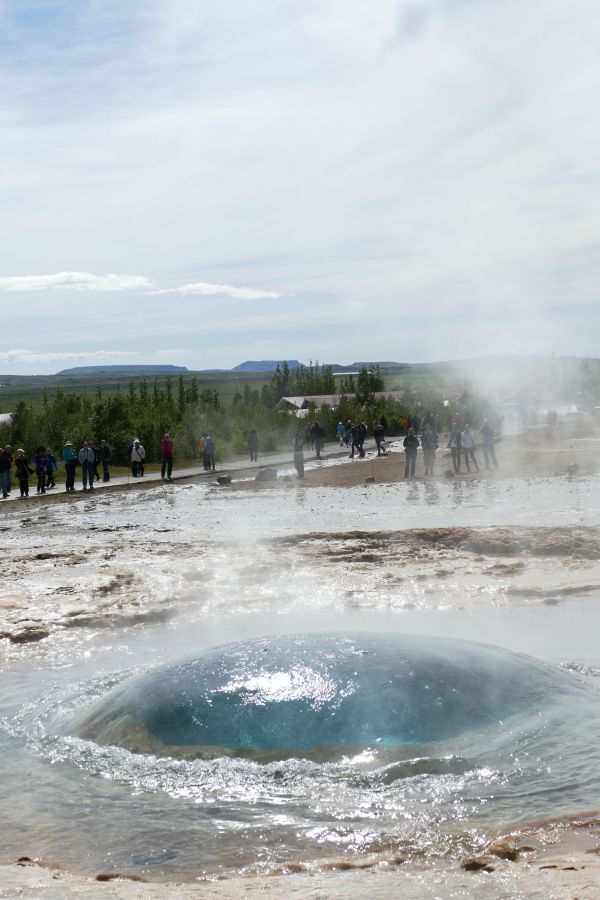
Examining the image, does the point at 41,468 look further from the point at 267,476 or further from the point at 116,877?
the point at 116,877

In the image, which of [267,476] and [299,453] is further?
[299,453]

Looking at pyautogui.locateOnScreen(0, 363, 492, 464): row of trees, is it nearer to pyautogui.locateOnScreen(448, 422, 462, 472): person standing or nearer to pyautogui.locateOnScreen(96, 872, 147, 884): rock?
pyautogui.locateOnScreen(448, 422, 462, 472): person standing

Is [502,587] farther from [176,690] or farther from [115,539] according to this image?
[115,539]

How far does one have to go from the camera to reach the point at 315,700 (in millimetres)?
5734

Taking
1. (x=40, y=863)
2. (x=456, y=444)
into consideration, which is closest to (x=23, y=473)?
(x=456, y=444)

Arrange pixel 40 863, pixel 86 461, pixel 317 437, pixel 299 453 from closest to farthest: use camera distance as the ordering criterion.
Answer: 1. pixel 40 863
2. pixel 86 461
3. pixel 299 453
4. pixel 317 437

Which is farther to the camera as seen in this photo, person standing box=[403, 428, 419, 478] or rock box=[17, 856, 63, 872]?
person standing box=[403, 428, 419, 478]

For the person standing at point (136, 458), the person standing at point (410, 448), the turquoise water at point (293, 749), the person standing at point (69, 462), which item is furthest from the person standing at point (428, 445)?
the turquoise water at point (293, 749)

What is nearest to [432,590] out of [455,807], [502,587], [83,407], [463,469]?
[502,587]

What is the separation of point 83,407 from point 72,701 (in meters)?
37.3

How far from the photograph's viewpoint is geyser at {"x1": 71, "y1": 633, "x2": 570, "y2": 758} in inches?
222

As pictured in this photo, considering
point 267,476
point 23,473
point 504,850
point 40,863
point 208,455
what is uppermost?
point 208,455

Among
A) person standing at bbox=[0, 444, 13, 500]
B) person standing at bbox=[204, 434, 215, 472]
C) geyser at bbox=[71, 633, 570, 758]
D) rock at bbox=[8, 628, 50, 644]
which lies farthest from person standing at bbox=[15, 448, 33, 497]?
geyser at bbox=[71, 633, 570, 758]

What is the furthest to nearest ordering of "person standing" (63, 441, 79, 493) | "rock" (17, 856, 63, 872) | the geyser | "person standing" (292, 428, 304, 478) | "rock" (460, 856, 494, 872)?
"person standing" (292, 428, 304, 478) → "person standing" (63, 441, 79, 493) → the geyser → "rock" (17, 856, 63, 872) → "rock" (460, 856, 494, 872)
